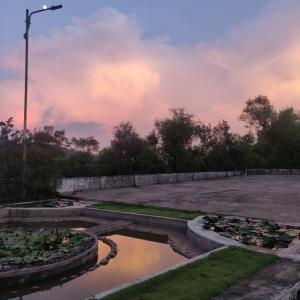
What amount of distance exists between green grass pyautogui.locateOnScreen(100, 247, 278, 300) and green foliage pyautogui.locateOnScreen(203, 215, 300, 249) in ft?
3.19

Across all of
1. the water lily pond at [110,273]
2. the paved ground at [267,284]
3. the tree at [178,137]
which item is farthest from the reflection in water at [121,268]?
the tree at [178,137]

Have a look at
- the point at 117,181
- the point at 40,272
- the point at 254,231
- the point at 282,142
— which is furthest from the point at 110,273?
the point at 282,142

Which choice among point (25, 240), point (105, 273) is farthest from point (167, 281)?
point (25, 240)

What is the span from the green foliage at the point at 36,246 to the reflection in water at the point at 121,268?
28.0 inches

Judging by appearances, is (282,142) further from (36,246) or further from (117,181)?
(36,246)

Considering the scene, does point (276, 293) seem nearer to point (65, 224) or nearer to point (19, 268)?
point (19, 268)

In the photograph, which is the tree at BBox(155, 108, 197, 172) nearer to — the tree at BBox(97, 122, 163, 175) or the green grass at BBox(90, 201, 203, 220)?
the tree at BBox(97, 122, 163, 175)

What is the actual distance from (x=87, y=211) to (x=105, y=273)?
684 centimetres

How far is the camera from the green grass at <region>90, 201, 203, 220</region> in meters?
12.5

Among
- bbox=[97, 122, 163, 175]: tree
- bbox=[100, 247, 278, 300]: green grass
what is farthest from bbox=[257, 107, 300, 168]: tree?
bbox=[100, 247, 278, 300]: green grass

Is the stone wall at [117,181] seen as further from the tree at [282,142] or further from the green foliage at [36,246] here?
the tree at [282,142]

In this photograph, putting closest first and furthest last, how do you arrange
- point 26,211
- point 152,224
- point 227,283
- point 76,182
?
point 227,283 < point 152,224 < point 26,211 < point 76,182

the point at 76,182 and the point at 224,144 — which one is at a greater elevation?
the point at 224,144

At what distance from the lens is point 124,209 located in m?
14.1
